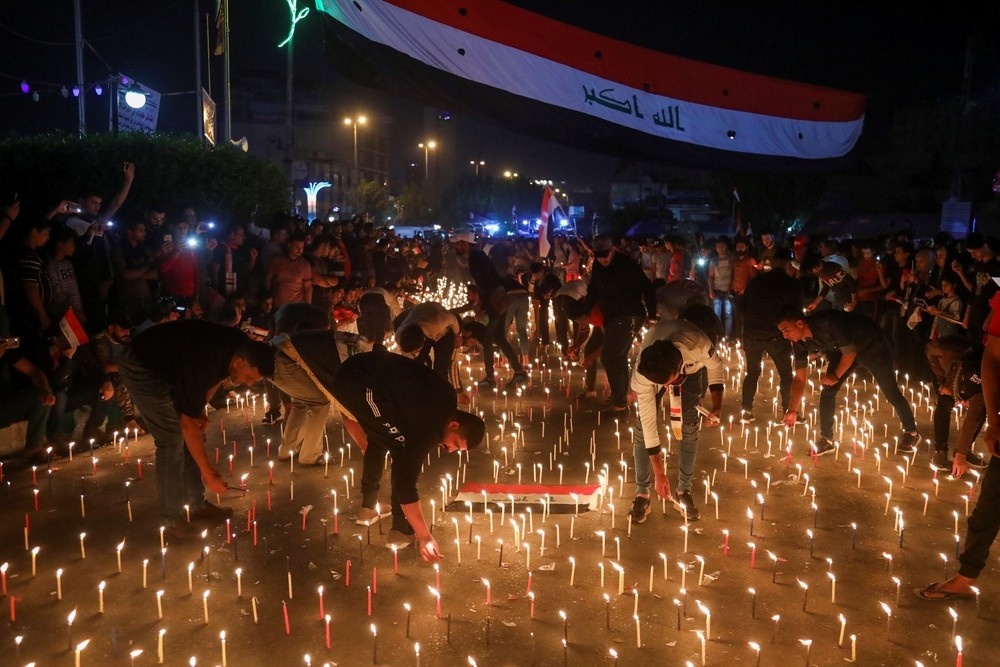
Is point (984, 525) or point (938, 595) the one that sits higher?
point (984, 525)

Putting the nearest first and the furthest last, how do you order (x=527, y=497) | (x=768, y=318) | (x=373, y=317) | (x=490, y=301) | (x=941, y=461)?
(x=527, y=497) < (x=941, y=461) < (x=768, y=318) < (x=373, y=317) < (x=490, y=301)

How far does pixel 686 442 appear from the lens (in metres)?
6.46

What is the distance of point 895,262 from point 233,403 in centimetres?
943

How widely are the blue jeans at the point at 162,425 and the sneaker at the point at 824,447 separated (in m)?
5.77

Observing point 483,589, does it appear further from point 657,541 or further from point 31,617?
point 31,617

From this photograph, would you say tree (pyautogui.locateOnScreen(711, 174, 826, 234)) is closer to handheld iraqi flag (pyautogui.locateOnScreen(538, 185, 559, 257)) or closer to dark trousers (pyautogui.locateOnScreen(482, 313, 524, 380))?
handheld iraqi flag (pyautogui.locateOnScreen(538, 185, 559, 257))

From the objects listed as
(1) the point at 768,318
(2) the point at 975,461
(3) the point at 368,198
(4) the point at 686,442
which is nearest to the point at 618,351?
(1) the point at 768,318

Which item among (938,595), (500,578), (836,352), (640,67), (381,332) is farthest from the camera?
(640,67)

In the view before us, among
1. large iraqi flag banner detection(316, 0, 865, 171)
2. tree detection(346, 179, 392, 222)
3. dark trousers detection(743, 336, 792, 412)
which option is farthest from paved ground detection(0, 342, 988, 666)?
tree detection(346, 179, 392, 222)

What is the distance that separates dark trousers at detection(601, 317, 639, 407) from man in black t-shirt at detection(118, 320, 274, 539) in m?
4.91

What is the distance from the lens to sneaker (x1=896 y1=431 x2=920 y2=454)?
825 centimetres

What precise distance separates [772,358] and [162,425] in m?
6.46

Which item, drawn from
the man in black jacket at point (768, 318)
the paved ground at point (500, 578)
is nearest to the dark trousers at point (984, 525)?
the paved ground at point (500, 578)

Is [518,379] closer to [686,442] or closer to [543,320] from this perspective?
[543,320]
